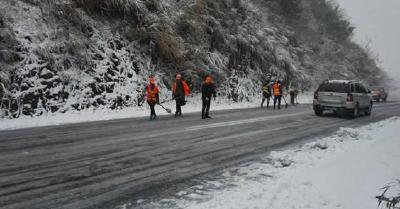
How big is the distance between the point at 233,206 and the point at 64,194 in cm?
228

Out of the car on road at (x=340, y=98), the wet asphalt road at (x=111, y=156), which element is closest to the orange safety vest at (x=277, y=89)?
the car on road at (x=340, y=98)

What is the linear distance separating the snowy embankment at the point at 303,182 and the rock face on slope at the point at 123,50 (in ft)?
35.7

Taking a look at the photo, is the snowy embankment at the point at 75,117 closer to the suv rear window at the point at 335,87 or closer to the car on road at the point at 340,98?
the car on road at the point at 340,98

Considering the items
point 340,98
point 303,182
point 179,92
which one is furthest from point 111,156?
point 340,98

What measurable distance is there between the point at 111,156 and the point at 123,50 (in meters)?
13.8

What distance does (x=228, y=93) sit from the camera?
27.5 meters

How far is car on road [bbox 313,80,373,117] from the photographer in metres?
18.7

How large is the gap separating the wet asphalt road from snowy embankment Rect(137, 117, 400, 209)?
0.63 m

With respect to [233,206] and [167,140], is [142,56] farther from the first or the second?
[233,206]

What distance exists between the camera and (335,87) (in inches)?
757

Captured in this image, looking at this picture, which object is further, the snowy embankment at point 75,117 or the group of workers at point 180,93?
the group of workers at point 180,93

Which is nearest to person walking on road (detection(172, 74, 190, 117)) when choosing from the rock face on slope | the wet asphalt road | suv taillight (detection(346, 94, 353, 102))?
the rock face on slope

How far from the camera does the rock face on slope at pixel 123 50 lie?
51.6ft

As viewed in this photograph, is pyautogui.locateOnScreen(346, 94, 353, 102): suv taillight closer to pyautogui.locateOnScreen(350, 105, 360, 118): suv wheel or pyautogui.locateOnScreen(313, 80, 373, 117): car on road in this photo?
pyautogui.locateOnScreen(313, 80, 373, 117): car on road
